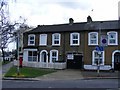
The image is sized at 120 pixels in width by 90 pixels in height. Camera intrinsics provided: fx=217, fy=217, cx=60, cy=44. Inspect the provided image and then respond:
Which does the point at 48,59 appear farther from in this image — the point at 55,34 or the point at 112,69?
the point at 112,69

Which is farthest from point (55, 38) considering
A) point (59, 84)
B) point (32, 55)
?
point (59, 84)

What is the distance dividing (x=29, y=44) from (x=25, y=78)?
55.6ft

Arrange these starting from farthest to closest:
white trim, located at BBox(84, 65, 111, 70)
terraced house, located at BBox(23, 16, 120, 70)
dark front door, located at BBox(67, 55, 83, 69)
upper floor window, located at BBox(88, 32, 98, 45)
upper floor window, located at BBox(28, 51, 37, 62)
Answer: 1. upper floor window, located at BBox(28, 51, 37, 62)
2. dark front door, located at BBox(67, 55, 83, 69)
3. upper floor window, located at BBox(88, 32, 98, 45)
4. terraced house, located at BBox(23, 16, 120, 70)
5. white trim, located at BBox(84, 65, 111, 70)

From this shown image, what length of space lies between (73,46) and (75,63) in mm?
2526

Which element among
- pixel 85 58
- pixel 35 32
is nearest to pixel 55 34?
pixel 35 32

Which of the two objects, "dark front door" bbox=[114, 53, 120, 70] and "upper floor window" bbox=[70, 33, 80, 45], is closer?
"dark front door" bbox=[114, 53, 120, 70]

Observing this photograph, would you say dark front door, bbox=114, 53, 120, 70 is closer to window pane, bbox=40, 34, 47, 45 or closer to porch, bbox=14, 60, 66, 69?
porch, bbox=14, 60, 66, 69

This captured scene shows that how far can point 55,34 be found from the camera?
109ft

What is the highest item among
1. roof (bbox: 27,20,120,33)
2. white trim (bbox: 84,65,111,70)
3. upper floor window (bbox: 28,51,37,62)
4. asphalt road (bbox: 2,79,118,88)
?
roof (bbox: 27,20,120,33)

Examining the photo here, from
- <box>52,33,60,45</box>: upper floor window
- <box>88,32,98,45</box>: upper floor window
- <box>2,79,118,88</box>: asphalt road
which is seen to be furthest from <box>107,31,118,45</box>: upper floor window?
<box>2,79,118,88</box>: asphalt road

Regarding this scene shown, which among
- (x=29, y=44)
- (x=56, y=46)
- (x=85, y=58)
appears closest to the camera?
(x=85, y=58)

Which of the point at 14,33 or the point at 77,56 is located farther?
the point at 14,33

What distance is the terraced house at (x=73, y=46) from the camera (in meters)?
30.0

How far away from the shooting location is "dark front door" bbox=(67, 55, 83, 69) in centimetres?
Result: 3188
